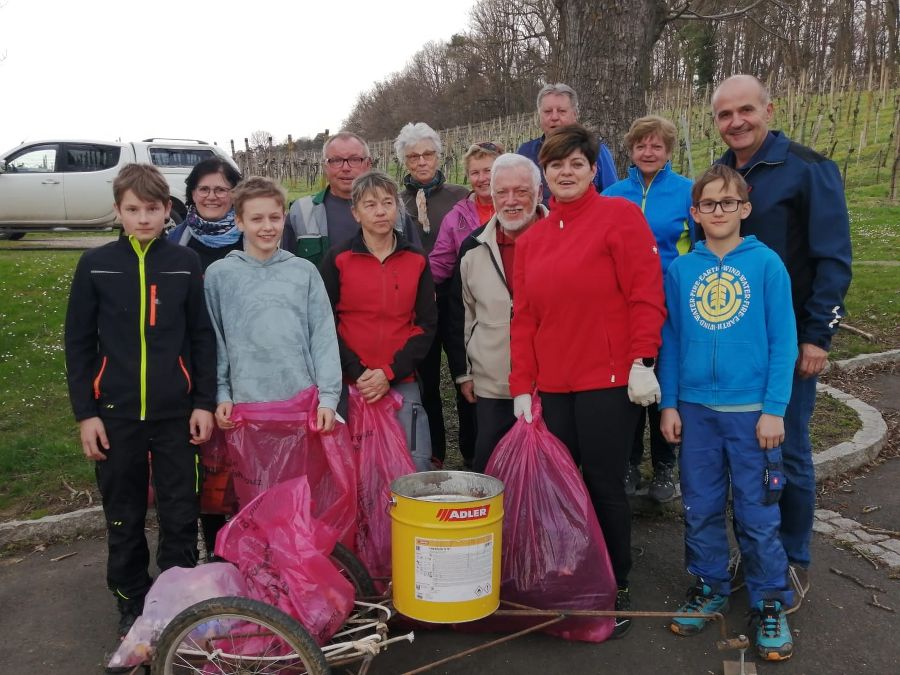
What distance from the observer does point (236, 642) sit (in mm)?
2336

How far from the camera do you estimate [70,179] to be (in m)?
13.5

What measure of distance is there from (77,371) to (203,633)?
3.58ft

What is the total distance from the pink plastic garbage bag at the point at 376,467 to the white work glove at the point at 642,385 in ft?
3.38

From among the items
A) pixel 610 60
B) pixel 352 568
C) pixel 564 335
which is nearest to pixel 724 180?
pixel 564 335

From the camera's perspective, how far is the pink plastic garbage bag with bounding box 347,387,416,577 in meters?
3.09

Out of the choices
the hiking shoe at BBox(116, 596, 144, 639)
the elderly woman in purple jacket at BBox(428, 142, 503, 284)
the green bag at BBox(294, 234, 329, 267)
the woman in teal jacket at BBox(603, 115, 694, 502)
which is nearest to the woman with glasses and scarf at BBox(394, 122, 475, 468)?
the elderly woman in purple jacket at BBox(428, 142, 503, 284)

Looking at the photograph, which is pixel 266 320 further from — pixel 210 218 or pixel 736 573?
pixel 736 573

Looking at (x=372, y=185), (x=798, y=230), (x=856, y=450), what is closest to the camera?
(x=798, y=230)

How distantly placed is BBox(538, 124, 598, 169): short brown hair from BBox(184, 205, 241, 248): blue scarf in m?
1.45

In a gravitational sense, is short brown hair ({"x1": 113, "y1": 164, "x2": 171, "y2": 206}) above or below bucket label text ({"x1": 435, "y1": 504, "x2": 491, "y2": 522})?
above

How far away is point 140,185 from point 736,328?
7.54 ft

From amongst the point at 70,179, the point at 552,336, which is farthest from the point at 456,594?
the point at 70,179

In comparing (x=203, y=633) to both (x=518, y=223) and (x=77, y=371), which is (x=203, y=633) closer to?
(x=77, y=371)

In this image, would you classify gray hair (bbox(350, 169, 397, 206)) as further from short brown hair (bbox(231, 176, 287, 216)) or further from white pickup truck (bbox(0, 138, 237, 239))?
white pickup truck (bbox(0, 138, 237, 239))
